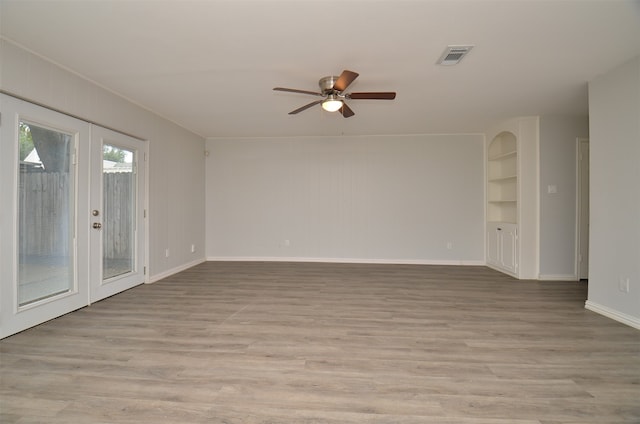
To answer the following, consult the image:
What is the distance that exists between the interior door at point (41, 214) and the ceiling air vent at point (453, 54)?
381 cm

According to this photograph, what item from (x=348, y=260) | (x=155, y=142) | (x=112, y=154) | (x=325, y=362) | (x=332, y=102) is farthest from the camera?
(x=348, y=260)

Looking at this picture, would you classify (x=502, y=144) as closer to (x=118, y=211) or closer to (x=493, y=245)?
(x=493, y=245)

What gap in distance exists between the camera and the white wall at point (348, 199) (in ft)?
18.7

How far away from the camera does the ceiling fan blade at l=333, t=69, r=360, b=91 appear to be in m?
Result: 2.53

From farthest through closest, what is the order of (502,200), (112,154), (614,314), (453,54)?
(502,200) → (112,154) → (614,314) → (453,54)

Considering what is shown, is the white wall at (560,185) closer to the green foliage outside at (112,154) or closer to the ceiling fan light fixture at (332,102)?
the ceiling fan light fixture at (332,102)

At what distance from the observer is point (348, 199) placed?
5.90 m

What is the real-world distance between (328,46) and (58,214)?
3156 millimetres

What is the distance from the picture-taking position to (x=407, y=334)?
2549 millimetres

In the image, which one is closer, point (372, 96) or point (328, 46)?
point (328, 46)

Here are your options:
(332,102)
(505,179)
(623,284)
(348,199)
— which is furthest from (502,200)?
(332,102)

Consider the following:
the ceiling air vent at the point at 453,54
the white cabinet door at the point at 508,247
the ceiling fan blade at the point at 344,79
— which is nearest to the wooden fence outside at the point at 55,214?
the ceiling fan blade at the point at 344,79

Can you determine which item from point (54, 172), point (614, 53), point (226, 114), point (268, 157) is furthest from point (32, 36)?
point (614, 53)

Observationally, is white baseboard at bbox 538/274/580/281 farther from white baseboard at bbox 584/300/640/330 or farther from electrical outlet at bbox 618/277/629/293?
electrical outlet at bbox 618/277/629/293
